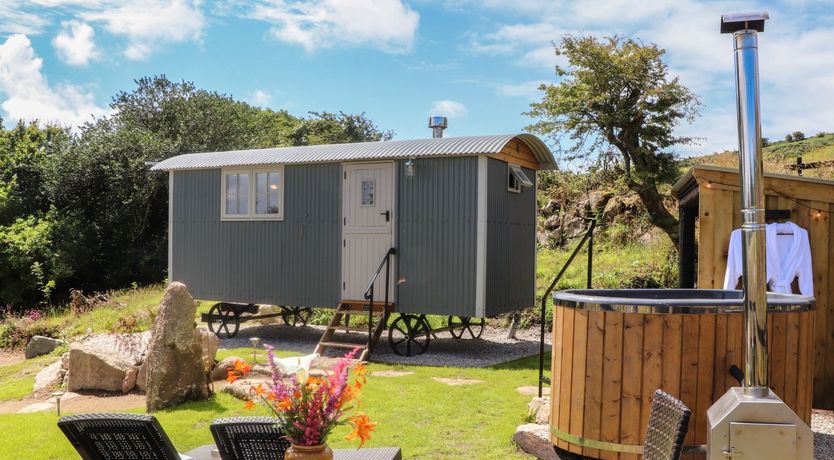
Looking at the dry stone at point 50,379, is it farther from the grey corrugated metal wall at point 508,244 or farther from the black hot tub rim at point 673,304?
the black hot tub rim at point 673,304

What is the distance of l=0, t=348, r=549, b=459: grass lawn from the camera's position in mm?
5328

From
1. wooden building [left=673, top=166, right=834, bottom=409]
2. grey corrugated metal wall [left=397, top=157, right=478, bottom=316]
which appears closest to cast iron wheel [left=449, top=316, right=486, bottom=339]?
grey corrugated metal wall [left=397, top=157, right=478, bottom=316]

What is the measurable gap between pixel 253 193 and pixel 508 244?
4259 millimetres

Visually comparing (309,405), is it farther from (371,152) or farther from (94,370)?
(371,152)

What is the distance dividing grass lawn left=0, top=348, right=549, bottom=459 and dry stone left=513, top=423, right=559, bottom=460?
0.11 meters

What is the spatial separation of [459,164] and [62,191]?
1569 cm

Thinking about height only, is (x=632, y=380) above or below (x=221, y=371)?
above

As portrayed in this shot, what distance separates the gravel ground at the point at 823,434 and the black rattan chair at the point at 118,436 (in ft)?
13.3

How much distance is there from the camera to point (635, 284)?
515 inches

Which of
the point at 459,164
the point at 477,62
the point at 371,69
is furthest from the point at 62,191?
the point at 459,164

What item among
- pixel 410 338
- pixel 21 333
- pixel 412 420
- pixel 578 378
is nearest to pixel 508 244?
pixel 410 338

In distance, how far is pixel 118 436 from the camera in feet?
9.34

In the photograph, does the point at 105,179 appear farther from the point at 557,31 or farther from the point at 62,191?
the point at 557,31

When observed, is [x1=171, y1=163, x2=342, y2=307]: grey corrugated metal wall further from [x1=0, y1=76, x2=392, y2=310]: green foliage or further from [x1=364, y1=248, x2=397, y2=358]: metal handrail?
[x1=0, y1=76, x2=392, y2=310]: green foliage
